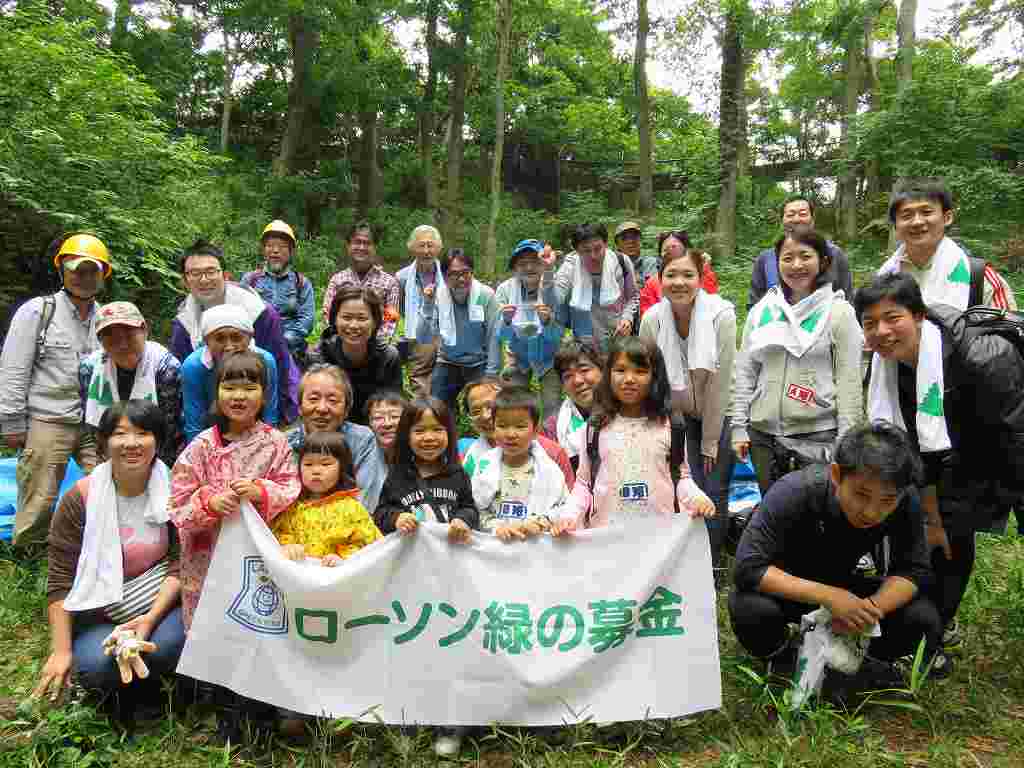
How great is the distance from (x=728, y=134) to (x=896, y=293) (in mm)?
11335

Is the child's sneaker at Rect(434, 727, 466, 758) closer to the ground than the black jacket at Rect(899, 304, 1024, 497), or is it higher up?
closer to the ground

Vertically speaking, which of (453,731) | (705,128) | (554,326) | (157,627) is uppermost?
(705,128)

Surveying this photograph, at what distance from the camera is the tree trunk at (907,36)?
13.5 meters

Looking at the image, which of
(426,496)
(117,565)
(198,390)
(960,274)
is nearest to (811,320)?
(960,274)

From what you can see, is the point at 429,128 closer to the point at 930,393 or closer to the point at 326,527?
the point at 326,527

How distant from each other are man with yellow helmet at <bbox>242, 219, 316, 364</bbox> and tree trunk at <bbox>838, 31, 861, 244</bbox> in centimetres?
1155

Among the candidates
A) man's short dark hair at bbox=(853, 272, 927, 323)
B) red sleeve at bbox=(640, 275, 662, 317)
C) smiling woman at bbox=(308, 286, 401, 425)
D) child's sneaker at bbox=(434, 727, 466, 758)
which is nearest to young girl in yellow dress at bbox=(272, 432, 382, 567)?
child's sneaker at bbox=(434, 727, 466, 758)

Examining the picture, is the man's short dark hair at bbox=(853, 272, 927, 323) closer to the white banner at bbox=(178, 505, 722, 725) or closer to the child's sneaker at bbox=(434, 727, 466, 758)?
the white banner at bbox=(178, 505, 722, 725)

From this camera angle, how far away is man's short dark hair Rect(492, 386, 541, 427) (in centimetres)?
357

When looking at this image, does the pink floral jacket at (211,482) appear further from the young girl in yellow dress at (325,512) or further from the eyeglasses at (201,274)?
the eyeglasses at (201,274)

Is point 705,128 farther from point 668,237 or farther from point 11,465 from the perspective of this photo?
point 11,465

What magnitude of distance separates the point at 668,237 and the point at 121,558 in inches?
176

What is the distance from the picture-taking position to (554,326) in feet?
18.2

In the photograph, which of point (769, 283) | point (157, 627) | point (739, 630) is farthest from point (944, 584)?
point (157, 627)
